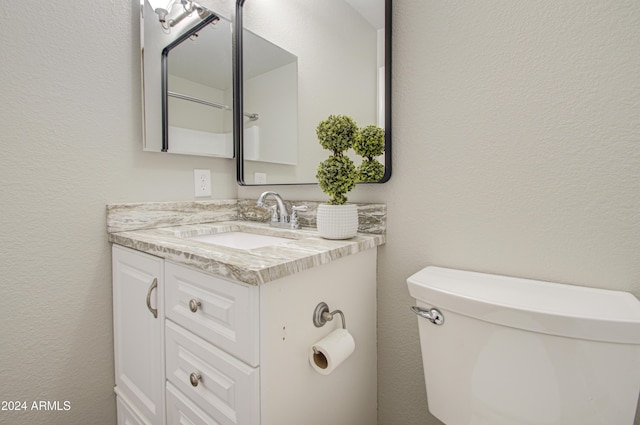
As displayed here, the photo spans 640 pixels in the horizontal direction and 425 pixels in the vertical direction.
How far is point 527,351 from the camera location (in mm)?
550

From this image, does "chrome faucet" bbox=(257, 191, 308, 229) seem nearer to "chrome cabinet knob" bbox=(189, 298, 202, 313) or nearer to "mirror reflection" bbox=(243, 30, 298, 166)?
"mirror reflection" bbox=(243, 30, 298, 166)

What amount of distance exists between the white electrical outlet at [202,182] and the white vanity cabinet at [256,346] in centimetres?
49

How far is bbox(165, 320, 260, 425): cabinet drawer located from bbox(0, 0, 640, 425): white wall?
50 centimetres

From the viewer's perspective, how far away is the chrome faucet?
3.64 ft

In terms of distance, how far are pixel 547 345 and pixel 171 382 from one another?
887 mm

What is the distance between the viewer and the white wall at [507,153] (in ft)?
Answer: 1.99

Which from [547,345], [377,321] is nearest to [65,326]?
[377,321]

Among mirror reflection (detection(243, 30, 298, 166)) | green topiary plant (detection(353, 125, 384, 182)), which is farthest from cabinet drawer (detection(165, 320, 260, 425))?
mirror reflection (detection(243, 30, 298, 166))

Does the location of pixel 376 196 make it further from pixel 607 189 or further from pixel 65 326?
pixel 65 326

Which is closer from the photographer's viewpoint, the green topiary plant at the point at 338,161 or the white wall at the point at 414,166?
the white wall at the point at 414,166

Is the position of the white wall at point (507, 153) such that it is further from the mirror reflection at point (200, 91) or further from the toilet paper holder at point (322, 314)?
the mirror reflection at point (200, 91)

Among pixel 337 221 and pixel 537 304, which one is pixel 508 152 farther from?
pixel 337 221

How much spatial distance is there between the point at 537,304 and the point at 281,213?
0.84 metres

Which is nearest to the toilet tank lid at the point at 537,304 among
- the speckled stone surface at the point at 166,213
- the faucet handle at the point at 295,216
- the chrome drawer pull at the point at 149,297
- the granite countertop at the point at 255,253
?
the granite countertop at the point at 255,253
